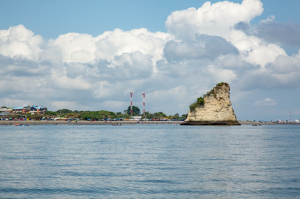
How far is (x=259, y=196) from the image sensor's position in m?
21.6

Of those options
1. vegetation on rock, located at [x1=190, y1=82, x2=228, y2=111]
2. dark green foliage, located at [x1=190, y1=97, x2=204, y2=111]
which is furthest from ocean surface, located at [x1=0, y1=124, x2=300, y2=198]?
dark green foliage, located at [x1=190, y1=97, x2=204, y2=111]

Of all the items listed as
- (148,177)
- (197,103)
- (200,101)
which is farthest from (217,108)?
(148,177)

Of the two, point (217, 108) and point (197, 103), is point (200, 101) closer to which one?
point (197, 103)

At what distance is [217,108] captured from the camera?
163500 millimetres

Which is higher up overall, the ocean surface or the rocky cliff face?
the rocky cliff face

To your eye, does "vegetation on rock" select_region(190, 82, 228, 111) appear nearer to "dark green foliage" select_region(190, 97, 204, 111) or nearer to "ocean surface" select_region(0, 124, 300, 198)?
"dark green foliage" select_region(190, 97, 204, 111)

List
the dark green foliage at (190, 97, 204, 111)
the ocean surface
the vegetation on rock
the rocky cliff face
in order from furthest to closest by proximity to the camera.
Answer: the dark green foliage at (190, 97, 204, 111) < the vegetation on rock < the rocky cliff face < the ocean surface

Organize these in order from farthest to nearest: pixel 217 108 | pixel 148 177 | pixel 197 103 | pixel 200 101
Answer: pixel 197 103 < pixel 200 101 < pixel 217 108 < pixel 148 177

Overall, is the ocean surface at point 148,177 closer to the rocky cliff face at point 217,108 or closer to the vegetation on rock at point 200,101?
the rocky cliff face at point 217,108

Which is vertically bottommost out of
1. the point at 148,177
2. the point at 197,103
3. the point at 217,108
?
the point at 148,177

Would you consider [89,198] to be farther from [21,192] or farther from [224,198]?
[224,198]

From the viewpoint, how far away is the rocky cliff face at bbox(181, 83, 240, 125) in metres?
163

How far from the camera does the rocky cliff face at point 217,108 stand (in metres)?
163

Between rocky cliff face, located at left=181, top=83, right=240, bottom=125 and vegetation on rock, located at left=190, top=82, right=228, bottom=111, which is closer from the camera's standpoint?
rocky cliff face, located at left=181, top=83, right=240, bottom=125
